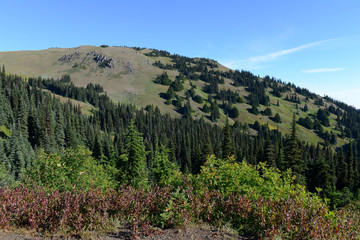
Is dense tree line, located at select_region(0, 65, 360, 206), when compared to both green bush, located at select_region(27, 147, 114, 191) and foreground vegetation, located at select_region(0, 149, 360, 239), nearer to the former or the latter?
green bush, located at select_region(27, 147, 114, 191)

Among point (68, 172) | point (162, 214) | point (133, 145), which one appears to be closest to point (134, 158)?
point (133, 145)

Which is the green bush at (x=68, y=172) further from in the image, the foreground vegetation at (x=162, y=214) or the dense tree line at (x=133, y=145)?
the foreground vegetation at (x=162, y=214)

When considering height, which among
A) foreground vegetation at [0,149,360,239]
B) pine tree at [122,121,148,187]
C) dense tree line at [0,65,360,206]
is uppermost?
foreground vegetation at [0,149,360,239]

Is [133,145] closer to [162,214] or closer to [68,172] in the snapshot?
[68,172]

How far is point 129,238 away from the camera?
614 cm

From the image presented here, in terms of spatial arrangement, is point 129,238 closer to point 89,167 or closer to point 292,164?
point 89,167

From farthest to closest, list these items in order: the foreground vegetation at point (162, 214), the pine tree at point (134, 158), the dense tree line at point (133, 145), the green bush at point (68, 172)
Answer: the dense tree line at point (133, 145) < the pine tree at point (134, 158) < the green bush at point (68, 172) < the foreground vegetation at point (162, 214)

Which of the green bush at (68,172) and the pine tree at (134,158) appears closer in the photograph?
the green bush at (68,172)

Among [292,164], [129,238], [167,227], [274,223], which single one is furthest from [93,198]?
[292,164]

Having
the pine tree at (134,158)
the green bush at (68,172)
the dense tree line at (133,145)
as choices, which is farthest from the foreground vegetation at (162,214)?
the pine tree at (134,158)

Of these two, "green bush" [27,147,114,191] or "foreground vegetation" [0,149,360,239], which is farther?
"green bush" [27,147,114,191]


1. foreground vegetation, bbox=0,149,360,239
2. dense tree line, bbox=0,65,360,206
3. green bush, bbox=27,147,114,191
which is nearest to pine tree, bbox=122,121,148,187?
dense tree line, bbox=0,65,360,206

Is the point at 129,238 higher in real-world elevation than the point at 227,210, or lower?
lower

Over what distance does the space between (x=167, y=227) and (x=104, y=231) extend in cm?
191
